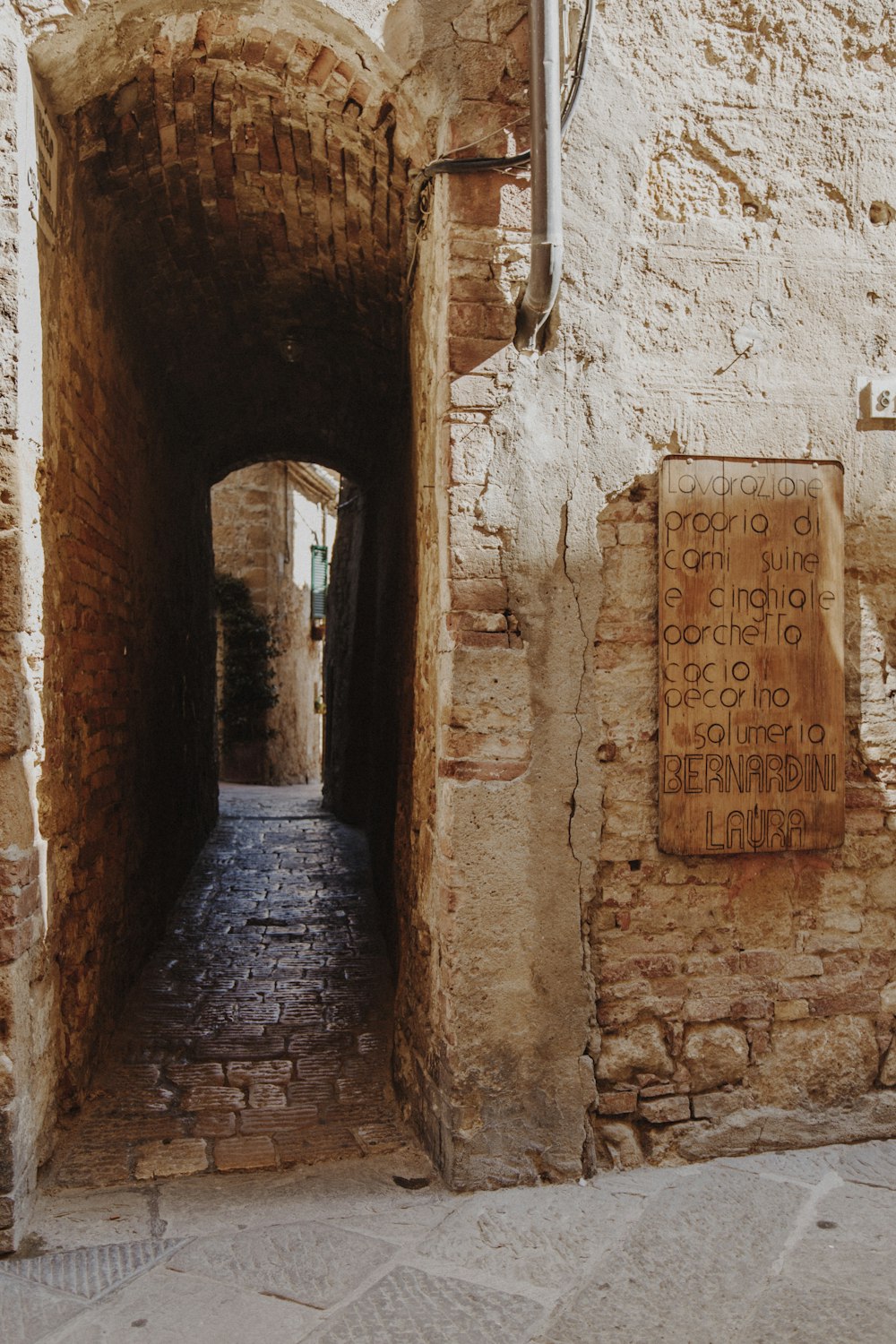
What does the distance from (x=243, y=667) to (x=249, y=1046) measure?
833 cm

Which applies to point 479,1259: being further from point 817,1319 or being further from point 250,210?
point 250,210

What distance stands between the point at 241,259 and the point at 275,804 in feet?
22.3

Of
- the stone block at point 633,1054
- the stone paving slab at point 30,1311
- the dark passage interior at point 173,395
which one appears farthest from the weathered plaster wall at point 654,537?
the stone paving slab at point 30,1311

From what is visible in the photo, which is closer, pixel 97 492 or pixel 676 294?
pixel 676 294

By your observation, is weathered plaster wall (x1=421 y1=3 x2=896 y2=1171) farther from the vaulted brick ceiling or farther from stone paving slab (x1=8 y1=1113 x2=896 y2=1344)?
the vaulted brick ceiling

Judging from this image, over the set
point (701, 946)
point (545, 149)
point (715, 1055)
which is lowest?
point (715, 1055)

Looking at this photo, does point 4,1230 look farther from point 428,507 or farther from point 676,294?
point 676,294

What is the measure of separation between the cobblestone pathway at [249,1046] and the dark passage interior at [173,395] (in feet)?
0.12

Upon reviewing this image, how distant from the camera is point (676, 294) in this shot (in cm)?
290

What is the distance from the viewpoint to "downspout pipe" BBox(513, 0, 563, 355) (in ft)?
8.34

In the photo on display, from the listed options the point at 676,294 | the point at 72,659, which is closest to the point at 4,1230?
the point at 72,659

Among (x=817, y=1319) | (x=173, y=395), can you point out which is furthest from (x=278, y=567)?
(x=817, y=1319)

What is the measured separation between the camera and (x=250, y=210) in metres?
3.66

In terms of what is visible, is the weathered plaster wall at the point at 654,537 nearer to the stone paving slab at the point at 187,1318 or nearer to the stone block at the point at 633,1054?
the stone block at the point at 633,1054
